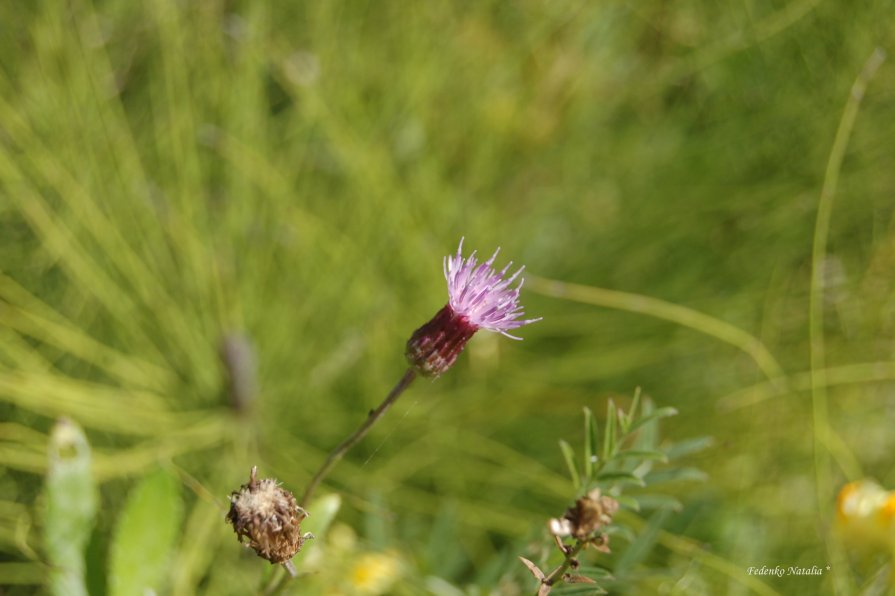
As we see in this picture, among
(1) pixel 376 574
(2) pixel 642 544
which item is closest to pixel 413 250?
(1) pixel 376 574

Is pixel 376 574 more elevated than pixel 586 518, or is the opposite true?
pixel 376 574

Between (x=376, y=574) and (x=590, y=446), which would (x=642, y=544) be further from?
(x=376, y=574)

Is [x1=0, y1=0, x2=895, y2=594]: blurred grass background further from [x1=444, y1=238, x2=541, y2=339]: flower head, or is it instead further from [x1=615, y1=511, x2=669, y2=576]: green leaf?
[x1=444, y1=238, x2=541, y2=339]: flower head

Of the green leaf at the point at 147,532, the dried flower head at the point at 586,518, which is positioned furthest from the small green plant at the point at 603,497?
the green leaf at the point at 147,532

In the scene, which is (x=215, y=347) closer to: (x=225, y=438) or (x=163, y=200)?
(x=225, y=438)

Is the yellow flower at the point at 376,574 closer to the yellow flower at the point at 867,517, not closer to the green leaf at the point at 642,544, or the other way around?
the green leaf at the point at 642,544

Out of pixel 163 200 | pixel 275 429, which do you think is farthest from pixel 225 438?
pixel 163 200
